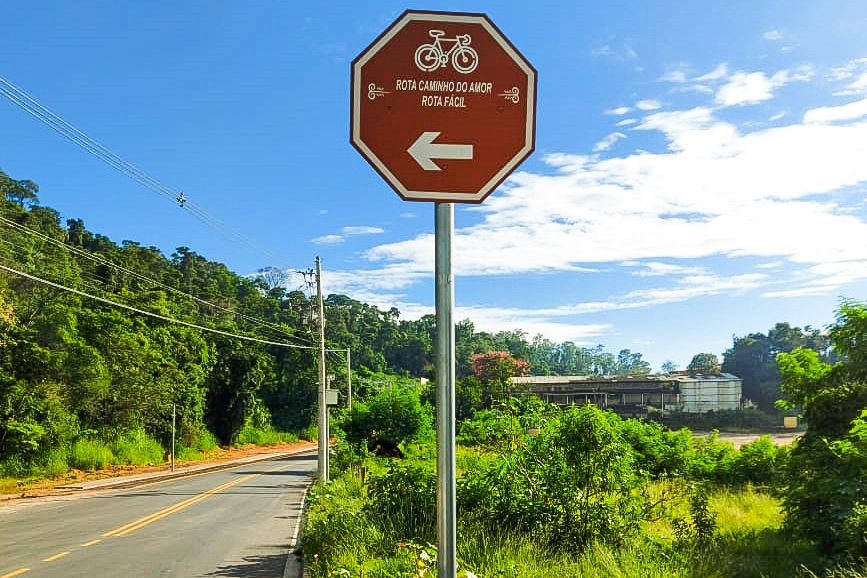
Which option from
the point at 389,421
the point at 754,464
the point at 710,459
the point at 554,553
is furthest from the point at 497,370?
the point at 554,553

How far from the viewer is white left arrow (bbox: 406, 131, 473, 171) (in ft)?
9.00

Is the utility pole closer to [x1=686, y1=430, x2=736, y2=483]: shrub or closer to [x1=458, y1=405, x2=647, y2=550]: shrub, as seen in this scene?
[x1=686, y1=430, x2=736, y2=483]: shrub

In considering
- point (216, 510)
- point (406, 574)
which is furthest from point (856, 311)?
point (216, 510)

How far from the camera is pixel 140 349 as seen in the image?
3750 centimetres

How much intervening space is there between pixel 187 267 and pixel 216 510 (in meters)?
60.7

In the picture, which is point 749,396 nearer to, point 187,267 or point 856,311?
point 187,267

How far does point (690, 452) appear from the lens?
1709 centimetres

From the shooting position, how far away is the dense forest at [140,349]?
2839cm

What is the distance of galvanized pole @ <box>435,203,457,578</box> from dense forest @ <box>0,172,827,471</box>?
659 inches

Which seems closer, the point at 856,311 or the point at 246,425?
the point at 856,311

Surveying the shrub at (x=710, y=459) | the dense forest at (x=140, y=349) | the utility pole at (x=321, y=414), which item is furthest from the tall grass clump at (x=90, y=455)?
the shrub at (x=710, y=459)

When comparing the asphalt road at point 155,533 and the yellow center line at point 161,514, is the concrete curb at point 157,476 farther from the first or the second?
the yellow center line at point 161,514

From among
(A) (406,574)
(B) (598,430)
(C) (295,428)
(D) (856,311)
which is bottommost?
(C) (295,428)

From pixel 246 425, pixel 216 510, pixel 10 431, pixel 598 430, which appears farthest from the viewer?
pixel 246 425
